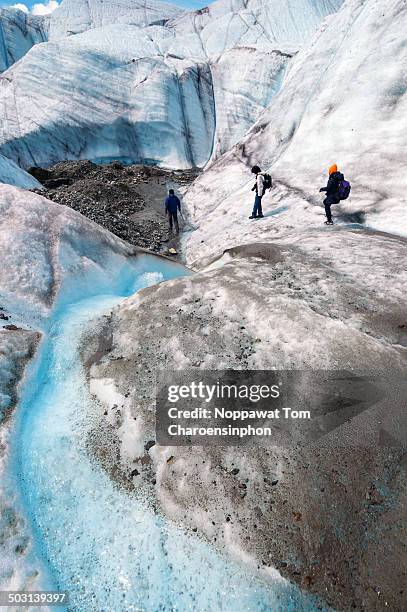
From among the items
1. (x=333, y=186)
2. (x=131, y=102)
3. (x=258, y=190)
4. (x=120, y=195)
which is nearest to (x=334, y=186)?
(x=333, y=186)

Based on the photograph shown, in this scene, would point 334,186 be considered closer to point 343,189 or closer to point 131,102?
point 343,189

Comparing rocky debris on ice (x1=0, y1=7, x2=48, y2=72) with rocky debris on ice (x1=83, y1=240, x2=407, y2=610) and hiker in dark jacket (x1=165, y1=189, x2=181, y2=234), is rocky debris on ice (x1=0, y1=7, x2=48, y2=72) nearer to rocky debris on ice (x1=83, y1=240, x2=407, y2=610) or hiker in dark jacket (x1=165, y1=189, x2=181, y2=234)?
hiker in dark jacket (x1=165, y1=189, x2=181, y2=234)

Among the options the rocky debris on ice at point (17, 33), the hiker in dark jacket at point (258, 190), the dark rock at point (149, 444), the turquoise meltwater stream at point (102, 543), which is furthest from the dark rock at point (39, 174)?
the rocky debris on ice at point (17, 33)

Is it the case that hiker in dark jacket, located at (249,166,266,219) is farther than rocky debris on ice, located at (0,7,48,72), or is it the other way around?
rocky debris on ice, located at (0,7,48,72)

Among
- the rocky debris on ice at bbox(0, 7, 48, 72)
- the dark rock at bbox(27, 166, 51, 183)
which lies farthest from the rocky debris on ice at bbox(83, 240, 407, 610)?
the rocky debris on ice at bbox(0, 7, 48, 72)

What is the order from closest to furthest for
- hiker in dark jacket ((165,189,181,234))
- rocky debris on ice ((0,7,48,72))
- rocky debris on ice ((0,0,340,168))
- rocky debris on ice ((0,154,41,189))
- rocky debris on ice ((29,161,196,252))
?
hiker in dark jacket ((165,189,181,234)), rocky debris on ice ((29,161,196,252)), rocky debris on ice ((0,154,41,189)), rocky debris on ice ((0,0,340,168)), rocky debris on ice ((0,7,48,72))
